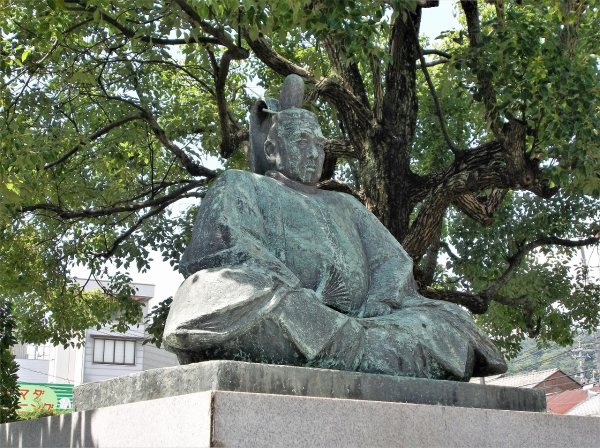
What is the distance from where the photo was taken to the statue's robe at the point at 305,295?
12.3 feet

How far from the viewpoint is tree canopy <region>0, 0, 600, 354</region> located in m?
7.62

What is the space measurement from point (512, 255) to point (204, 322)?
8.79 m

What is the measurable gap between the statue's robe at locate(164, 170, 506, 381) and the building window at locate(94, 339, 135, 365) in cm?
2620

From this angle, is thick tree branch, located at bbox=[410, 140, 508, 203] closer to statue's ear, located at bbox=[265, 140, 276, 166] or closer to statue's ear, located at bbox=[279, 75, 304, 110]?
statue's ear, located at bbox=[279, 75, 304, 110]

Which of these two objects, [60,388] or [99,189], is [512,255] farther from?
[60,388]

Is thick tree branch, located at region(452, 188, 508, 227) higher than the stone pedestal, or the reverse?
thick tree branch, located at region(452, 188, 508, 227)

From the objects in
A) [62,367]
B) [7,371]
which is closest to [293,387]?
[7,371]

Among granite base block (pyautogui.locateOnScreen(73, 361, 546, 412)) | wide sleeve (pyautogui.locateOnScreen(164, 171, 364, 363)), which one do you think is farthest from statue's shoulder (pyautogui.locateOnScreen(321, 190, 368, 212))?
granite base block (pyautogui.locateOnScreen(73, 361, 546, 412))

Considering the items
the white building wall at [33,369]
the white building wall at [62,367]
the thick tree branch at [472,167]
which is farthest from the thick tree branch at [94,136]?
the white building wall at [33,369]

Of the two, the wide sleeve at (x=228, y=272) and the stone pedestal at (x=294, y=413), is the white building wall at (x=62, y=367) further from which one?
the stone pedestal at (x=294, y=413)

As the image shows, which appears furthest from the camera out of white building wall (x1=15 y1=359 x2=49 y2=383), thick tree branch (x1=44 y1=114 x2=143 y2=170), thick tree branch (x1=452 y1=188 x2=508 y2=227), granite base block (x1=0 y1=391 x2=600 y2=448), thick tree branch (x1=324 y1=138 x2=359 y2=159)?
white building wall (x1=15 y1=359 x2=49 y2=383)

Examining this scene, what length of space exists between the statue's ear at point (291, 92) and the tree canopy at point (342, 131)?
5.55 ft

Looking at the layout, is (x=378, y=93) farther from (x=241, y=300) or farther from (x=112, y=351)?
(x=112, y=351)

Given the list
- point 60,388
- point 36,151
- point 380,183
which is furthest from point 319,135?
point 60,388
